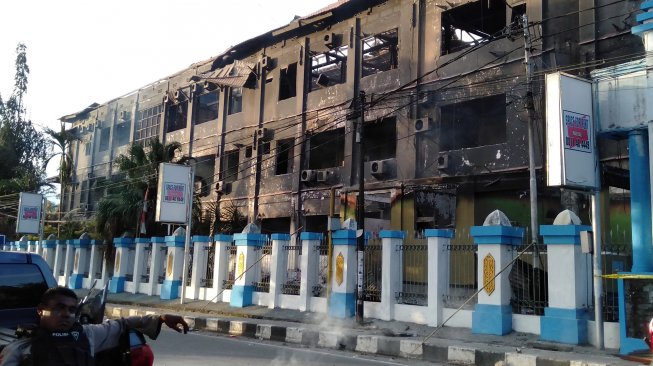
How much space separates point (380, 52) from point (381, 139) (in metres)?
3.91

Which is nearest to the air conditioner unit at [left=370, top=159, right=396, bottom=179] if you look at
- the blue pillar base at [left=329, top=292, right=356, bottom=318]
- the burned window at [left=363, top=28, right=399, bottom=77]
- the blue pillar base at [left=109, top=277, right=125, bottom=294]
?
the burned window at [left=363, top=28, right=399, bottom=77]

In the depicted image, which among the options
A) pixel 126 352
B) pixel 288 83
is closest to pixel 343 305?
pixel 126 352

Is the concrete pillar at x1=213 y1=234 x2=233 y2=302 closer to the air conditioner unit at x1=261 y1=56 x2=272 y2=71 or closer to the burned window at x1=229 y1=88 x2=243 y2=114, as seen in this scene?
the air conditioner unit at x1=261 y1=56 x2=272 y2=71

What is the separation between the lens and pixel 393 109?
1903 cm

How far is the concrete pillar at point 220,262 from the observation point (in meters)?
16.1

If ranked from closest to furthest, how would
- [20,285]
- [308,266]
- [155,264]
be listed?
1. [20,285]
2. [308,266]
3. [155,264]

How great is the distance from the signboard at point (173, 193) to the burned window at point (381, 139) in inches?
263

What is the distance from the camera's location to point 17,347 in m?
2.58

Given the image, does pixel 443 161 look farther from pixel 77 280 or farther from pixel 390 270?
pixel 77 280

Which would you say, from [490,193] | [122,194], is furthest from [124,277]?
[490,193]

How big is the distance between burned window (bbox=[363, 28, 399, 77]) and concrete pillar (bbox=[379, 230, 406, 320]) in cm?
984

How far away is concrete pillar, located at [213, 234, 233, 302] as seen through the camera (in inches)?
634

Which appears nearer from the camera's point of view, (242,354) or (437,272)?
(242,354)

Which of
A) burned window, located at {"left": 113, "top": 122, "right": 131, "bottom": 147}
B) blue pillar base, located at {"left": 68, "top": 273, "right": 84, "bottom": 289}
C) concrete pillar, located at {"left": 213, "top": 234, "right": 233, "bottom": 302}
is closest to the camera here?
concrete pillar, located at {"left": 213, "top": 234, "right": 233, "bottom": 302}
